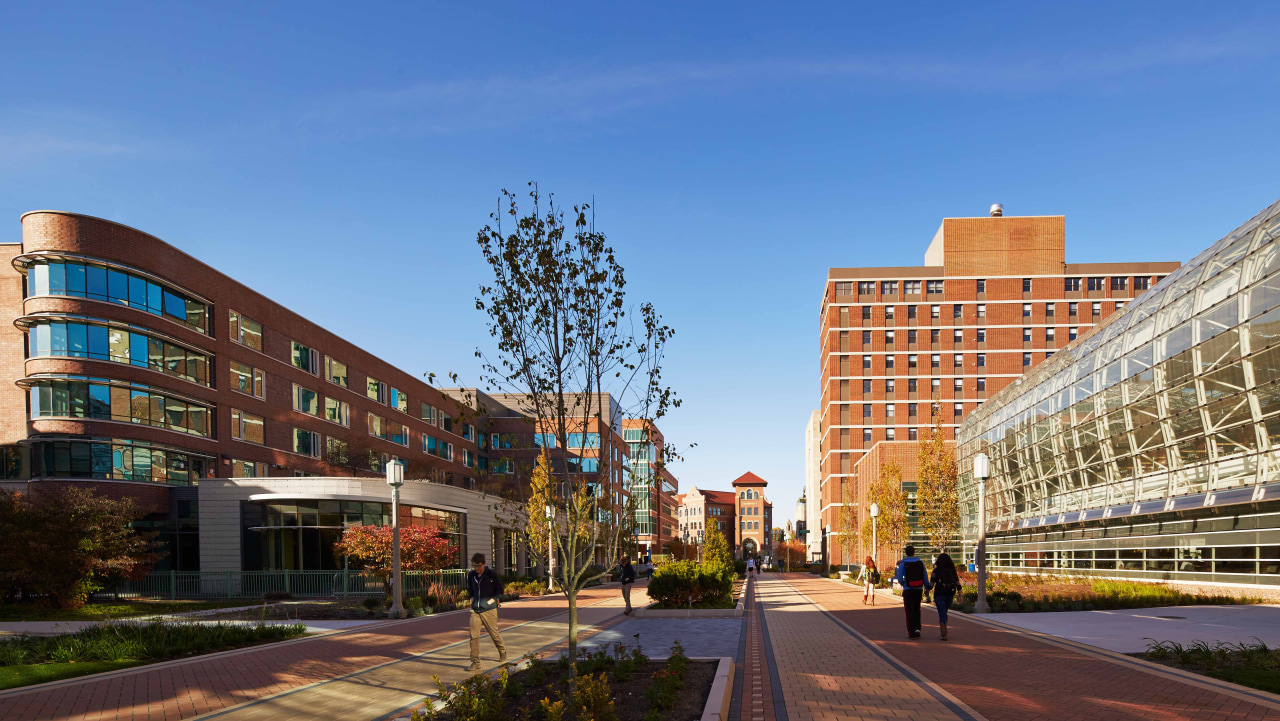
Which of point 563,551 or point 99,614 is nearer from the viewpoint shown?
point 563,551

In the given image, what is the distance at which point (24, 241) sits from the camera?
32.1 meters

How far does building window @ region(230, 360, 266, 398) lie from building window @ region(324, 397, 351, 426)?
20.8 feet

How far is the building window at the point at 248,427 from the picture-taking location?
40.4 meters

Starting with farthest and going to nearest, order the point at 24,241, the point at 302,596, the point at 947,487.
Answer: the point at 947,487 → the point at 24,241 → the point at 302,596

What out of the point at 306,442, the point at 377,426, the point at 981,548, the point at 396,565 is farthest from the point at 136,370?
the point at 981,548

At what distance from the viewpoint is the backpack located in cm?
1555

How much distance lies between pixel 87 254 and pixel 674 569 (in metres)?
26.5

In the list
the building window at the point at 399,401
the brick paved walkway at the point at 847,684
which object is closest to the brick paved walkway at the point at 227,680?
the brick paved walkway at the point at 847,684

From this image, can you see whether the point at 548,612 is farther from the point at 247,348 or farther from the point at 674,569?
the point at 247,348

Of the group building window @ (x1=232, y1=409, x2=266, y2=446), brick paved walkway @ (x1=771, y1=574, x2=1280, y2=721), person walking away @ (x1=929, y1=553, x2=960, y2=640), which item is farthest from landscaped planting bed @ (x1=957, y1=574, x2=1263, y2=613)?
building window @ (x1=232, y1=409, x2=266, y2=446)

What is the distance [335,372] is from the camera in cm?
5050

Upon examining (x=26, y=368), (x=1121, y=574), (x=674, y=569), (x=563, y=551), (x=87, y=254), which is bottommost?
(x=1121, y=574)

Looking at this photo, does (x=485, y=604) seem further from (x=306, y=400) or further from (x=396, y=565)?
(x=306, y=400)

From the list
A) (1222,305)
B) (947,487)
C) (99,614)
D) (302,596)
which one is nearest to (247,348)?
(302,596)
